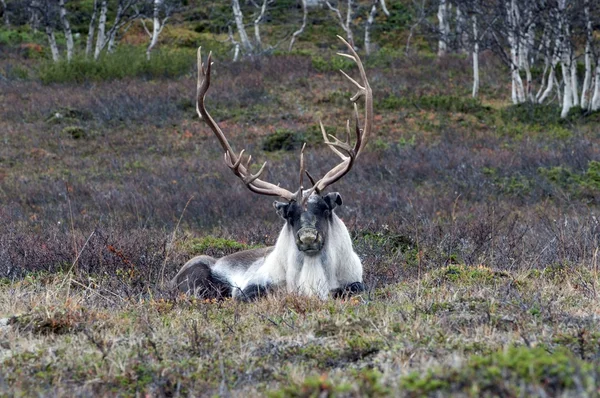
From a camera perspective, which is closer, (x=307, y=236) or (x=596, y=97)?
(x=307, y=236)

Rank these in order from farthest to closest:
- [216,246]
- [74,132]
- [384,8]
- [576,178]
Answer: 1. [384,8]
2. [74,132]
3. [576,178]
4. [216,246]

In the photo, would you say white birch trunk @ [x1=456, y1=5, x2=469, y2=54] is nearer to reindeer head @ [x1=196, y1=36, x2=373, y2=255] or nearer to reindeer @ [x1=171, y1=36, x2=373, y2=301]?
reindeer head @ [x1=196, y1=36, x2=373, y2=255]

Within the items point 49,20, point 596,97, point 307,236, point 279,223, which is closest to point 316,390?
point 307,236

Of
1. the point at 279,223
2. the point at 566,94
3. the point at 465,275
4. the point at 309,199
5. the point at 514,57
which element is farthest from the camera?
the point at 514,57

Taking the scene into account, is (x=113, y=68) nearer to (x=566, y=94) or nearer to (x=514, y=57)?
(x=514, y=57)

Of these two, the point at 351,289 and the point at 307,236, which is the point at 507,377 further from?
the point at 351,289

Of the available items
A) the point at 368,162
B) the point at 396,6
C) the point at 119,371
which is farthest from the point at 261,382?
the point at 396,6

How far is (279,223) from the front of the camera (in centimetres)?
1148

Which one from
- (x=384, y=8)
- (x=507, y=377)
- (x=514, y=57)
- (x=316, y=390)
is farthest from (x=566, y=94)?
(x=316, y=390)

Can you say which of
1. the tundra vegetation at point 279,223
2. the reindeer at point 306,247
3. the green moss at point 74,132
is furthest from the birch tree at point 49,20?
the reindeer at point 306,247

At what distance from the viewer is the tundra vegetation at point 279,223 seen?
3918 mm

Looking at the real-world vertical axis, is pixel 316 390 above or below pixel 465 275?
above

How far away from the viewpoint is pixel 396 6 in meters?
36.2

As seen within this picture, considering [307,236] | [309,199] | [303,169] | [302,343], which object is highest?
[303,169]
